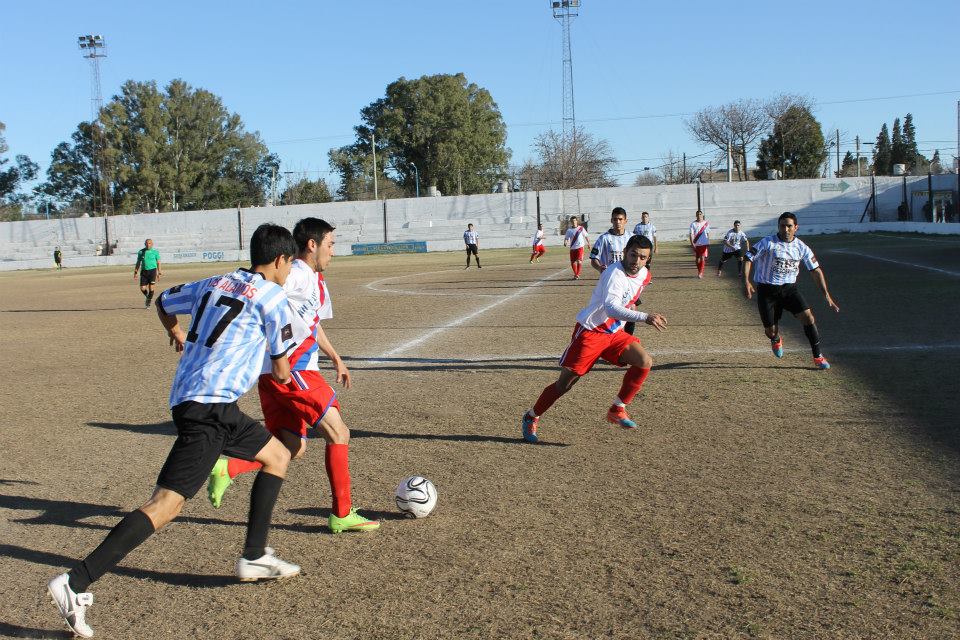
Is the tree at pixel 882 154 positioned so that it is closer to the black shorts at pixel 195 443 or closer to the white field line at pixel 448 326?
the white field line at pixel 448 326

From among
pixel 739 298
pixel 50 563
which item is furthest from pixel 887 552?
pixel 739 298

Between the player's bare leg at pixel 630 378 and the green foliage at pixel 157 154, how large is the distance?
Result: 76.5 m

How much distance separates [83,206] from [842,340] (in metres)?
81.4

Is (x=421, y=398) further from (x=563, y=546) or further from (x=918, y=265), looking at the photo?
(x=918, y=265)

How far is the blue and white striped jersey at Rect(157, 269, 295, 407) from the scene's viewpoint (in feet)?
13.2

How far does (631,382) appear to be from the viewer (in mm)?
7152

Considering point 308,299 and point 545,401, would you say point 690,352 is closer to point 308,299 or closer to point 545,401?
point 545,401

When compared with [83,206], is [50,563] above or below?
below

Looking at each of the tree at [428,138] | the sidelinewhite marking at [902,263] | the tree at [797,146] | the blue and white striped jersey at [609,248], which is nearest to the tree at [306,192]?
the tree at [428,138]

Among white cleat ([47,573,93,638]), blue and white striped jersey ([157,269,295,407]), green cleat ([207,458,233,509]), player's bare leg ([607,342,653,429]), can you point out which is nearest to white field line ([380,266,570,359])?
player's bare leg ([607,342,653,429])

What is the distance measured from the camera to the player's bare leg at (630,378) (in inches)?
277

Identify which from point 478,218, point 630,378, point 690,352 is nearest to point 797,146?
point 478,218

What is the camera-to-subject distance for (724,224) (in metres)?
54.5

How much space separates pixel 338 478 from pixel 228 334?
1331mm
